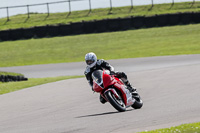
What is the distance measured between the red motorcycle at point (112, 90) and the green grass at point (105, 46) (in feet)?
56.1

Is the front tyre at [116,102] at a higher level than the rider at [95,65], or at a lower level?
lower

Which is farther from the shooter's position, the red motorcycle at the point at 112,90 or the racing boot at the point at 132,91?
the racing boot at the point at 132,91

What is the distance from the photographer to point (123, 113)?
34.2 ft

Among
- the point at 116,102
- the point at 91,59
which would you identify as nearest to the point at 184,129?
the point at 116,102

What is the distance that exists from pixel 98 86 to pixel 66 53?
22690 millimetres

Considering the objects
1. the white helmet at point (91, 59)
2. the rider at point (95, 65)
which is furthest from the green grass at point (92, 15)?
the white helmet at point (91, 59)

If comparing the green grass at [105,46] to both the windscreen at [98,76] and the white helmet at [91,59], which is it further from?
the windscreen at [98,76]

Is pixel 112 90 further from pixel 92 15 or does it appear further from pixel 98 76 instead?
pixel 92 15

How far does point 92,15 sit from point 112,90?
3395cm

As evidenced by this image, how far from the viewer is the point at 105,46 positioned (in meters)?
34.4

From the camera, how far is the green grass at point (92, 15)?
133 feet

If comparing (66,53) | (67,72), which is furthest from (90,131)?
(66,53)

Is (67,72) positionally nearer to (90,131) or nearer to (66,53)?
(66,53)

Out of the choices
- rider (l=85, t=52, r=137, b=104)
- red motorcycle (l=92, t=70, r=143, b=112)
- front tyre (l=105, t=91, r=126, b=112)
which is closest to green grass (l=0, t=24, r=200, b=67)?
rider (l=85, t=52, r=137, b=104)
